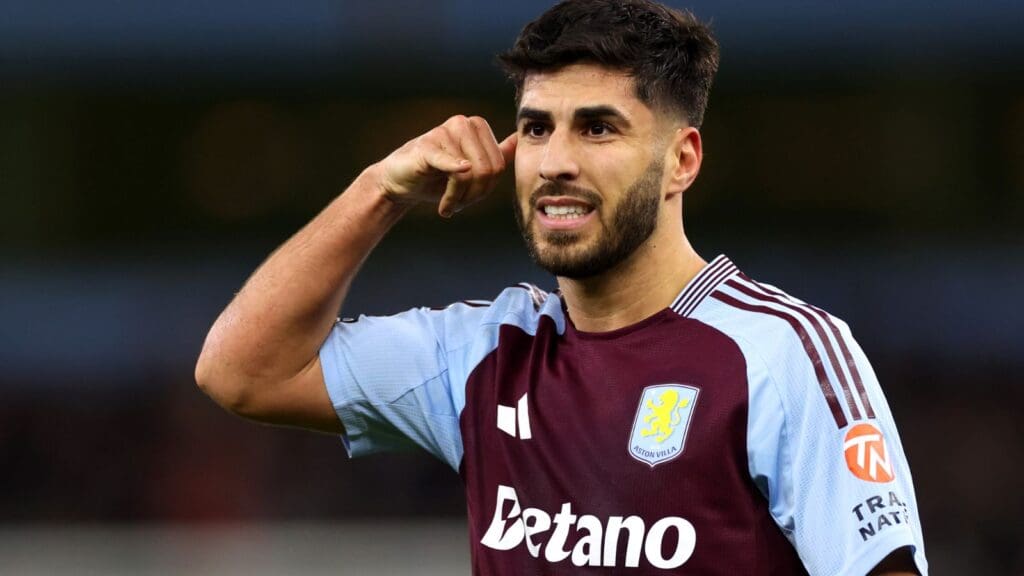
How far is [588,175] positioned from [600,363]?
37cm

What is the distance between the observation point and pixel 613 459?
283cm

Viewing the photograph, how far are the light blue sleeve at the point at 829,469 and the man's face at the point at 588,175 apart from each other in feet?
1.32

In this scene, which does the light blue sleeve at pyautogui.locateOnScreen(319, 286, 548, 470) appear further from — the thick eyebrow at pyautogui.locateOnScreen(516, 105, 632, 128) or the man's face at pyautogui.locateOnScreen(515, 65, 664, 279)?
the thick eyebrow at pyautogui.locateOnScreen(516, 105, 632, 128)

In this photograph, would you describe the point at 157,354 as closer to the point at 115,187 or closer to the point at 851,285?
the point at 115,187

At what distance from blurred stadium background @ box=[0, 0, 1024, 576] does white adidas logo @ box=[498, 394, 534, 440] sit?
6466mm

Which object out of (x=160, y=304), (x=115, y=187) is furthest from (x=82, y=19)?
(x=160, y=304)

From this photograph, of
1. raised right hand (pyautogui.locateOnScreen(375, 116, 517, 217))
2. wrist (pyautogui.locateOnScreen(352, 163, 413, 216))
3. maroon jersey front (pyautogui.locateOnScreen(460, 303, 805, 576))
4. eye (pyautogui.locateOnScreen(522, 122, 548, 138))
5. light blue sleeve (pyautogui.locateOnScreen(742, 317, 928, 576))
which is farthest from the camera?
wrist (pyautogui.locateOnScreen(352, 163, 413, 216))

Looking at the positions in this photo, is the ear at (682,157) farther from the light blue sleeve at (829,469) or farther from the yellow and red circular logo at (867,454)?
the yellow and red circular logo at (867,454)

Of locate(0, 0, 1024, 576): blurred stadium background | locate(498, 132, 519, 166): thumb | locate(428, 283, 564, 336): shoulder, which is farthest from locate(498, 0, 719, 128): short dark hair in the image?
locate(0, 0, 1024, 576): blurred stadium background

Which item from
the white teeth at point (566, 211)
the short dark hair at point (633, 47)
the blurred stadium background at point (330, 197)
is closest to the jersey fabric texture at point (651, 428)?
the white teeth at point (566, 211)

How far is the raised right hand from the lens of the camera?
3053 mm

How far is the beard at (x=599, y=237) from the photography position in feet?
9.39

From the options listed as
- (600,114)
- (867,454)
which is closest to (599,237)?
(600,114)

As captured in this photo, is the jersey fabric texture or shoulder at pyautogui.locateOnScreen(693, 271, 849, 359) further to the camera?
shoulder at pyautogui.locateOnScreen(693, 271, 849, 359)
